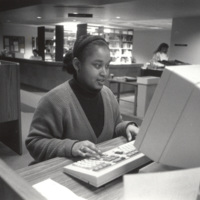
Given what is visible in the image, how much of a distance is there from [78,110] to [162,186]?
837mm

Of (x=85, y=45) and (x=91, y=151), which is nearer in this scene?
(x=91, y=151)

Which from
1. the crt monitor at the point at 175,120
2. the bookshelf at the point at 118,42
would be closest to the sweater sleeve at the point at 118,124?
the crt monitor at the point at 175,120

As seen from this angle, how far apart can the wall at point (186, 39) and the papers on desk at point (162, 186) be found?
6.92 m

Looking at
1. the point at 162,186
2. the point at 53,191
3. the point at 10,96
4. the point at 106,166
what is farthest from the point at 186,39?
the point at 162,186

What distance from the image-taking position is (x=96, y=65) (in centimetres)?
122

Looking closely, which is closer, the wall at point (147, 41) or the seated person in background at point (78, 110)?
the seated person in background at point (78, 110)

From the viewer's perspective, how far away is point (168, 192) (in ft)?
1.54

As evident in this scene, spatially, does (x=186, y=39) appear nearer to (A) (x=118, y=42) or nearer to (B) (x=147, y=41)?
(A) (x=118, y=42)

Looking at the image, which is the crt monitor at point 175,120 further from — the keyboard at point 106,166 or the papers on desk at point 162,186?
the papers on desk at point 162,186

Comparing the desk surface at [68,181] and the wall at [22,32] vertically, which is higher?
the wall at [22,32]

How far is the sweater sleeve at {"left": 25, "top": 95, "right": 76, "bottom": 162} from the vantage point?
3.68 ft

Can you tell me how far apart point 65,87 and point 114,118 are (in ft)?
1.24

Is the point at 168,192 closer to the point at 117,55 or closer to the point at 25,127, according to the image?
the point at 25,127

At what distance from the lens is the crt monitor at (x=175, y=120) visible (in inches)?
26.7
